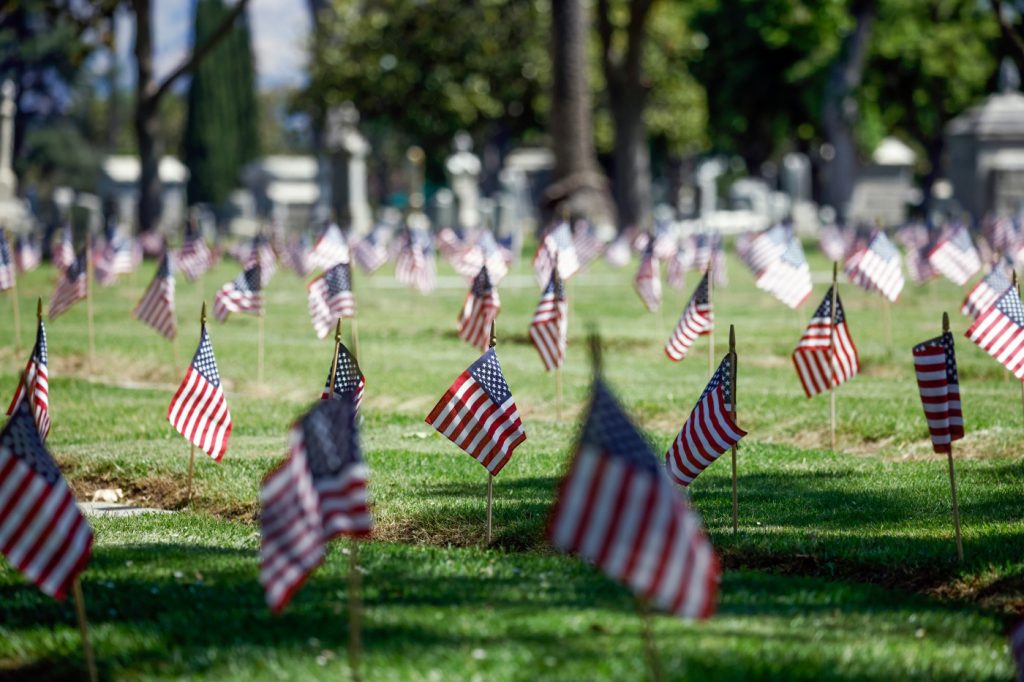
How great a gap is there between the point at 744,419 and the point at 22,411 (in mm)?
8479

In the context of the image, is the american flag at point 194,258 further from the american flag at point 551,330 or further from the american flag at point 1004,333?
the american flag at point 1004,333

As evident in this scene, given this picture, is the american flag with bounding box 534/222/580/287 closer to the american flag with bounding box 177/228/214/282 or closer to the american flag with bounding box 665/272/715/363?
the american flag with bounding box 177/228/214/282

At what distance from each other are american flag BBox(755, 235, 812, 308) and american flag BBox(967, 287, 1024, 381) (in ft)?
17.0

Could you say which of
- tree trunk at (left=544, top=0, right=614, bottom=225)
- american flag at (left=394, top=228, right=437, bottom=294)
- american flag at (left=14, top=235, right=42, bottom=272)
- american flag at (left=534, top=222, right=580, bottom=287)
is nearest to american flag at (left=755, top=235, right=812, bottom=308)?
american flag at (left=534, top=222, right=580, bottom=287)

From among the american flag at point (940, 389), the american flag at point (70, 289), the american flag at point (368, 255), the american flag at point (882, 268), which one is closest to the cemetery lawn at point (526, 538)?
the american flag at point (940, 389)

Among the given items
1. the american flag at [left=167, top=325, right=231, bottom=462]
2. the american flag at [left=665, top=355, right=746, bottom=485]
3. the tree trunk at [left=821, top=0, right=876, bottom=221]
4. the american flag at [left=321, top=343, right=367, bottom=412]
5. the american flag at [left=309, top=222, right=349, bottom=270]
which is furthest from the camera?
the tree trunk at [left=821, top=0, right=876, bottom=221]

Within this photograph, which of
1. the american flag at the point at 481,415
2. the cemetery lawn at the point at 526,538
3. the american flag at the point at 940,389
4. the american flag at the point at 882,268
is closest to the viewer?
the cemetery lawn at the point at 526,538

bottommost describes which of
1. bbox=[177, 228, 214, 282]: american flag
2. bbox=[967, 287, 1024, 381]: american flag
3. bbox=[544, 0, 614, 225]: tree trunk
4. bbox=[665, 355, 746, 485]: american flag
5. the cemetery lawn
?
the cemetery lawn

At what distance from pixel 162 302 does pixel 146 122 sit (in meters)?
23.6

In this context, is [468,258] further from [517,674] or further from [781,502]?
[517,674]

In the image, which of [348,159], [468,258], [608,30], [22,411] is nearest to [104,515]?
[22,411]

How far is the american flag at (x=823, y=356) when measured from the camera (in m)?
12.4

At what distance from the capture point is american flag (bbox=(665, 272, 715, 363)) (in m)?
13.8

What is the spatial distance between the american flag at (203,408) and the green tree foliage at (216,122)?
67.7m
